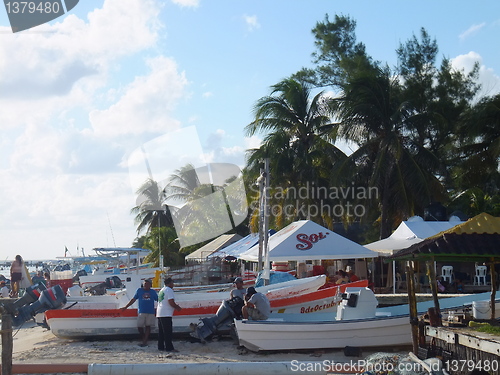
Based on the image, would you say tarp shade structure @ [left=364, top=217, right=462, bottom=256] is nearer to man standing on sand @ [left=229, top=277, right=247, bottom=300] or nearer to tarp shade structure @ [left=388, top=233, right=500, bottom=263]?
man standing on sand @ [left=229, top=277, right=247, bottom=300]

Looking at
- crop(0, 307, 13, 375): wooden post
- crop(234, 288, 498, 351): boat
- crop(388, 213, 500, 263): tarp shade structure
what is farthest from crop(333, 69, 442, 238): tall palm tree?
crop(0, 307, 13, 375): wooden post

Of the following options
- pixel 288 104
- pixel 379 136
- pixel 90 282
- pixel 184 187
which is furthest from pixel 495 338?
pixel 184 187

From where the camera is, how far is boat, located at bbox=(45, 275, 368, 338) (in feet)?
49.9

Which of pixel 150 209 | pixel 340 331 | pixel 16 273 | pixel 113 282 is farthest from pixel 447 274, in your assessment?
pixel 150 209

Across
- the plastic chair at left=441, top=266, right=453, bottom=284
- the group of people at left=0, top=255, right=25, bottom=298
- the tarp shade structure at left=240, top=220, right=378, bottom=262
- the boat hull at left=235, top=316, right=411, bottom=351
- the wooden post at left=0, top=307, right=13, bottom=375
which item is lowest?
the boat hull at left=235, top=316, right=411, bottom=351

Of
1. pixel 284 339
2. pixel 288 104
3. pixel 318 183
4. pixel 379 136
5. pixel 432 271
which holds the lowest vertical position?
pixel 284 339

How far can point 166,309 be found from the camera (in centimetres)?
1376

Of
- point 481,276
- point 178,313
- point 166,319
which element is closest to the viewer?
point 166,319

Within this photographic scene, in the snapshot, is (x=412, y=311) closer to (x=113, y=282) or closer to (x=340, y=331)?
(x=340, y=331)

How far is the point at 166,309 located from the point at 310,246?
615 cm

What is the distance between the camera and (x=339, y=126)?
98.5ft

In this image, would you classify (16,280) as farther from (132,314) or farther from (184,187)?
(184,187)

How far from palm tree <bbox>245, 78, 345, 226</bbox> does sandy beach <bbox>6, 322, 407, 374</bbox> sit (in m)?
17.0

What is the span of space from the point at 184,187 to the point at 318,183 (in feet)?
79.1
